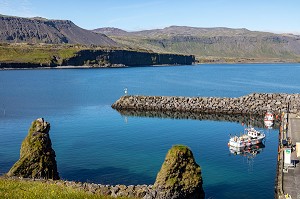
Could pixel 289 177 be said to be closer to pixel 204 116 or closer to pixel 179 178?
Result: pixel 179 178

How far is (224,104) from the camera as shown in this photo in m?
92.6

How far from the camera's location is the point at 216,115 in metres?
88.1

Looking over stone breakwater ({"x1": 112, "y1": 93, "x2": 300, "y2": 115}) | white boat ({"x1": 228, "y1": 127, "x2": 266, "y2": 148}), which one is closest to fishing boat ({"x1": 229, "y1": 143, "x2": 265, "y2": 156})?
white boat ({"x1": 228, "y1": 127, "x2": 266, "y2": 148})

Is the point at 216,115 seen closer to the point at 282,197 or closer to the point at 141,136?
Result: the point at 141,136

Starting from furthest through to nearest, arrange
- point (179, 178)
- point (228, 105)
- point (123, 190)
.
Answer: point (228, 105) → point (123, 190) → point (179, 178)

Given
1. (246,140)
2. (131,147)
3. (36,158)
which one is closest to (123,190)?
(36,158)

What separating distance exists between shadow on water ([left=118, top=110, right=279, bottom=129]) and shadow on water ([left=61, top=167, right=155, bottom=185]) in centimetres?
4244

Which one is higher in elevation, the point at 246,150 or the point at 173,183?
the point at 173,183

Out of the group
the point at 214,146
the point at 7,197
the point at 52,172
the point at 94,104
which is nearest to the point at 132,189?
the point at 52,172

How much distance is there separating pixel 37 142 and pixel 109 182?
877 cm

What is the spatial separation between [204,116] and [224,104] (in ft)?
26.9

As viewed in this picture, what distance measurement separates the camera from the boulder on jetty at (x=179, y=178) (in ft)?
91.4

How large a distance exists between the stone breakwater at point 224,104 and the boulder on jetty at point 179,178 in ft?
206

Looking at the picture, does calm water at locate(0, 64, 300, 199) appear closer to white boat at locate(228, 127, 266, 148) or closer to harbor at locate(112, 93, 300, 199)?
white boat at locate(228, 127, 266, 148)
